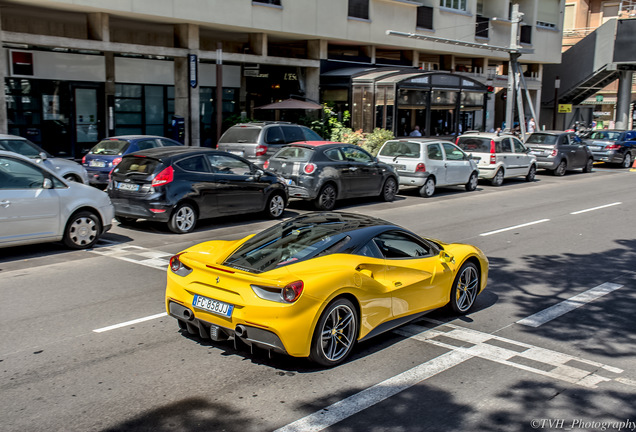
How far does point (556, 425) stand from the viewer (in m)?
5.10

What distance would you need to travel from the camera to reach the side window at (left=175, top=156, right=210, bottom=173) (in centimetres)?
1260

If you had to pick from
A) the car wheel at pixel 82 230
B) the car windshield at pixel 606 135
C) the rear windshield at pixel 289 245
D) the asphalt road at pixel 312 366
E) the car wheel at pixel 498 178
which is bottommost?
the asphalt road at pixel 312 366

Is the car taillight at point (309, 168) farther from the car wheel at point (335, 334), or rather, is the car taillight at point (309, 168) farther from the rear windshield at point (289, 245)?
the car wheel at point (335, 334)

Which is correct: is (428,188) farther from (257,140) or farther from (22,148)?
(22,148)

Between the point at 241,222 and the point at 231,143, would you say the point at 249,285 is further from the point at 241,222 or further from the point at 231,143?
the point at 231,143

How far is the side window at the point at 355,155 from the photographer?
16.5 meters

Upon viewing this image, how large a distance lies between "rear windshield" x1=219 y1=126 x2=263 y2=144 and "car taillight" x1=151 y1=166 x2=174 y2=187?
19.8ft

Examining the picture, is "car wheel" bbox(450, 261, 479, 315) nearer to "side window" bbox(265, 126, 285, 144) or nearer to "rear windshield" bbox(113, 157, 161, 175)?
"rear windshield" bbox(113, 157, 161, 175)

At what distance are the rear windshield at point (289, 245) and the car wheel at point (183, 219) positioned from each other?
561 cm

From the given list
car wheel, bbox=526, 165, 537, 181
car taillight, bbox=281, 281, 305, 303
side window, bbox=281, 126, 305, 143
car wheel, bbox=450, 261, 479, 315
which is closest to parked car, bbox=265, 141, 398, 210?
side window, bbox=281, 126, 305, 143

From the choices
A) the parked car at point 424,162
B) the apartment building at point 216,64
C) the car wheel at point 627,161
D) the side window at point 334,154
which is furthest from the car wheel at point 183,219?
the car wheel at point 627,161

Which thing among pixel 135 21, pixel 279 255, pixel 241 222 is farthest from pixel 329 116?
pixel 279 255

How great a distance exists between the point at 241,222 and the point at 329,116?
15406 mm

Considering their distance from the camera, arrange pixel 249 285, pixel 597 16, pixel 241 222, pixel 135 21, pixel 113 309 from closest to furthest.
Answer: pixel 249 285 → pixel 113 309 → pixel 241 222 → pixel 135 21 → pixel 597 16
